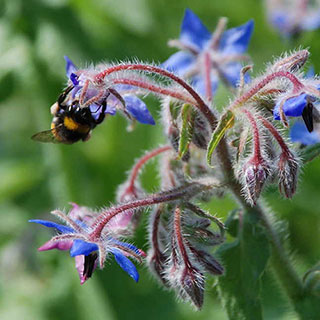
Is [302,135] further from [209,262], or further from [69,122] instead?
[69,122]

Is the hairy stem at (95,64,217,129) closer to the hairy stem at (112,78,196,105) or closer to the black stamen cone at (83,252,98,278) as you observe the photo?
the hairy stem at (112,78,196,105)

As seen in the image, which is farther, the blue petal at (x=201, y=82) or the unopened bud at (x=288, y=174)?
the blue petal at (x=201, y=82)

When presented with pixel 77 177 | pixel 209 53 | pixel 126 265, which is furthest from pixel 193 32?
pixel 126 265

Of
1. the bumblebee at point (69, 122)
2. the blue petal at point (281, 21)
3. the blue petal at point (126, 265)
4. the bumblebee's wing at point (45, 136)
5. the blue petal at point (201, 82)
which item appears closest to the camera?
the blue petal at point (126, 265)

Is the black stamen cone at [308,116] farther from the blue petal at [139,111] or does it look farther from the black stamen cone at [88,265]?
the black stamen cone at [88,265]

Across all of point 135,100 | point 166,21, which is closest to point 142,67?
point 135,100

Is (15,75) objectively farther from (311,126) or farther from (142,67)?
(311,126)

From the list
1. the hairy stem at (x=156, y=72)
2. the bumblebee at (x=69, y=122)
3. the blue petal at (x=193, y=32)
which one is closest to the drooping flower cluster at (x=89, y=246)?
the bumblebee at (x=69, y=122)

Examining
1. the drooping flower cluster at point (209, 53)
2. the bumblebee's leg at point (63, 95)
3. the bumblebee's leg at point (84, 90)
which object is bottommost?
the bumblebee's leg at point (84, 90)
